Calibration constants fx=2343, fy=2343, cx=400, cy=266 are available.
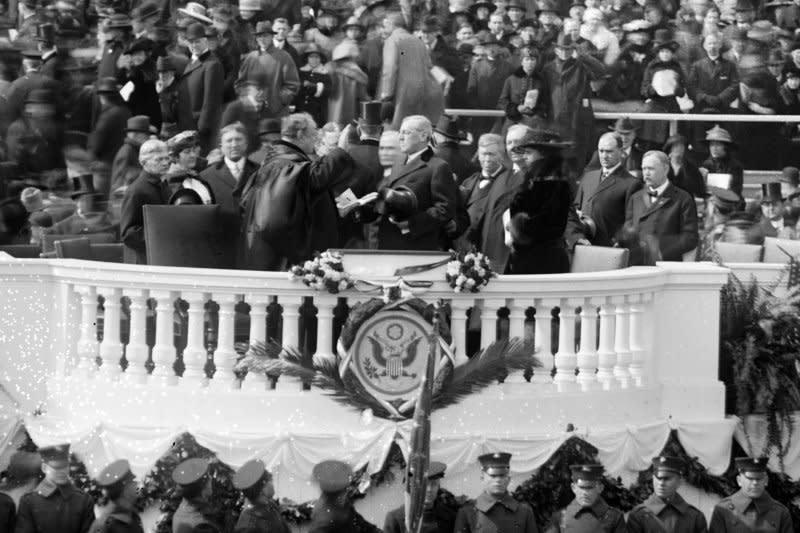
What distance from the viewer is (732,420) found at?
1507 centimetres

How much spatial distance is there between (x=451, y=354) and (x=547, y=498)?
114 centimetres

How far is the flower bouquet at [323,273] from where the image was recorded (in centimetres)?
1391

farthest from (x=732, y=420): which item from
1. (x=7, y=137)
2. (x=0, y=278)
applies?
(x=7, y=137)

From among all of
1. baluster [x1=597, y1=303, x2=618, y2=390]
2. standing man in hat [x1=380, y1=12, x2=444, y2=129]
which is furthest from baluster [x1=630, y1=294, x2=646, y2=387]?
standing man in hat [x1=380, y1=12, x2=444, y2=129]

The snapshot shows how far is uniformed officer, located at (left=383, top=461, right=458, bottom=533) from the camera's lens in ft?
45.0

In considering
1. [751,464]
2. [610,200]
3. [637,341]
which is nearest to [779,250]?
[610,200]

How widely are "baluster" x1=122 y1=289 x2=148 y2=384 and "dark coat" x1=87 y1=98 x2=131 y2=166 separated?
575cm

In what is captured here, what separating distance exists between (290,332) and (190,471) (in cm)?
108

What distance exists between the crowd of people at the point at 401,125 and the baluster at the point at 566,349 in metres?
1.02

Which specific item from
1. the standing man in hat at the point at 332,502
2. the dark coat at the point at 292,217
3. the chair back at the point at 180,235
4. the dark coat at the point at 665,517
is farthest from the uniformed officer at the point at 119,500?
the dark coat at the point at 665,517

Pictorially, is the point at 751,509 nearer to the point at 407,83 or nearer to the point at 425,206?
the point at 425,206

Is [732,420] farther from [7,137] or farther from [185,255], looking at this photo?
[7,137]

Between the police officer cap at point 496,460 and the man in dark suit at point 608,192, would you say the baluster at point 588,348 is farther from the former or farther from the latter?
the man in dark suit at point 608,192

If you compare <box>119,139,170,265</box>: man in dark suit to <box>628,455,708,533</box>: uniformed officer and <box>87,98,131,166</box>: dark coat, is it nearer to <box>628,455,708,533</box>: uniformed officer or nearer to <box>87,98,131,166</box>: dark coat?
<box>87,98,131,166</box>: dark coat
